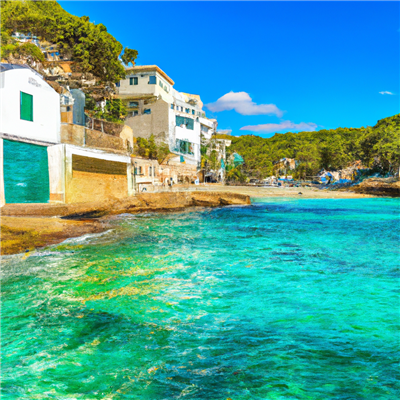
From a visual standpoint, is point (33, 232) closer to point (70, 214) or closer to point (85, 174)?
point (70, 214)

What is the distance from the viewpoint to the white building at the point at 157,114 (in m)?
42.6

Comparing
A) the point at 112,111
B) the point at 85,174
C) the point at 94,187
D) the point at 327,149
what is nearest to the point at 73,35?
the point at 112,111

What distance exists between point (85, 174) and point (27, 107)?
14.7 feet

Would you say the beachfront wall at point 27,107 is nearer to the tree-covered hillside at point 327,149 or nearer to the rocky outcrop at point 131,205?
the rocky outcrop at point 131,205

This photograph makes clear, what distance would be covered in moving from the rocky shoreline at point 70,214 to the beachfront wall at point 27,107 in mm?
3611

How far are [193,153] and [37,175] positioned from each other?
32.6 m

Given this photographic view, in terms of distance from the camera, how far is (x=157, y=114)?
42.8m

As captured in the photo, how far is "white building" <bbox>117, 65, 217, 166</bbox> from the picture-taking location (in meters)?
42.6

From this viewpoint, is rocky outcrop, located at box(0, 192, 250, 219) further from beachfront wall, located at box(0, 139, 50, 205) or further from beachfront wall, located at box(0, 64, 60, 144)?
beachfront wall, located at box(0, 64, 60, 144)

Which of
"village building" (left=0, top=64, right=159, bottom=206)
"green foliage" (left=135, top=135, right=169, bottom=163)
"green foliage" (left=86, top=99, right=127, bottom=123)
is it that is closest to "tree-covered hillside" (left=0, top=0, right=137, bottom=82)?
"green foliage" (left=86, top=99, right=127, bottom=123)

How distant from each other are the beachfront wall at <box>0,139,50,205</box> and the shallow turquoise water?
7377 millimetres

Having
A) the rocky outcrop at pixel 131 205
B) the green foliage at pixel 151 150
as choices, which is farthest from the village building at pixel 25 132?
the green foliage at pixel 151 150

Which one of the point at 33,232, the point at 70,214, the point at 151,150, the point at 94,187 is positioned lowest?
the point at 33,232

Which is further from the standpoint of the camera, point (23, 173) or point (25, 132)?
point (23, 173)
